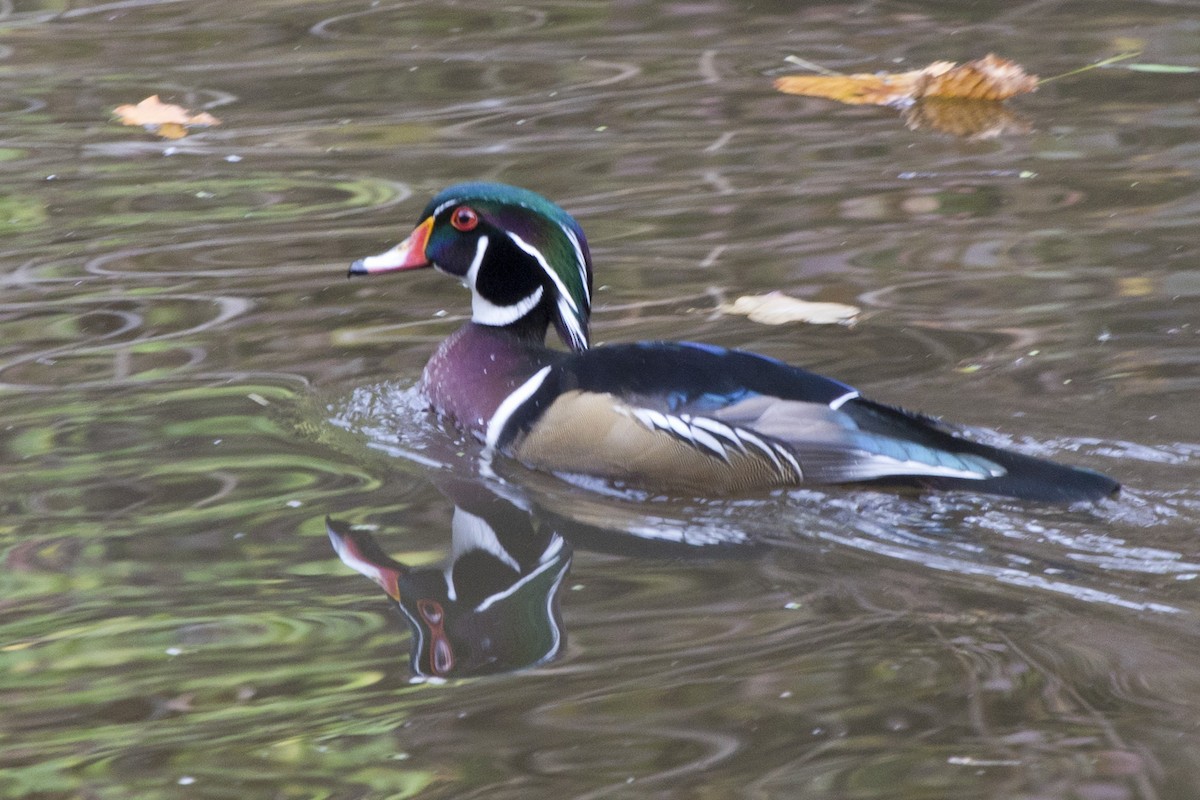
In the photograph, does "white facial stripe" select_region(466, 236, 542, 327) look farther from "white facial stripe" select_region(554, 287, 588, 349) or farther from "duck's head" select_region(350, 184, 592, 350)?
"white facial stripe" select_region(554, 287, 588, 349)

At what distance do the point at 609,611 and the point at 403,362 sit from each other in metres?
2.00

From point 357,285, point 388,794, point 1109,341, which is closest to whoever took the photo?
point 388,794

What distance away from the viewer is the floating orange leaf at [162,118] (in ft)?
26.9

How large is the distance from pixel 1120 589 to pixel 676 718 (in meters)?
1.12

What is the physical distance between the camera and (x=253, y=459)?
4875mm

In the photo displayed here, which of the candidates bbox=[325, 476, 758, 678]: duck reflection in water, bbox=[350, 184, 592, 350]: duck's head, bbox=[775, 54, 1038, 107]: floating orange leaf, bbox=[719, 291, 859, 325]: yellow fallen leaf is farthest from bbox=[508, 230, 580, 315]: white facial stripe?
bbox=[775, 54, 1038, 107]: floating orange leaf

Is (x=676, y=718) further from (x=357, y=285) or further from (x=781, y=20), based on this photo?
(x=781, y=20)

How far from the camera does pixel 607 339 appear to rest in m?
5.66

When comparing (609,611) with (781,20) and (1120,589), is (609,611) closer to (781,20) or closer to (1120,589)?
(1120,589)

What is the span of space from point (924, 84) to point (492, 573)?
4767 mm

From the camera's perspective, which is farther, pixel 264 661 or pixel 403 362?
pixel 403 362

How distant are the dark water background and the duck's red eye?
562 mm

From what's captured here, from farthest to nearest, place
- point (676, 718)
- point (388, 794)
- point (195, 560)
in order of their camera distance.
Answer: point (195, 560), point (676, 718), point (388, 794)

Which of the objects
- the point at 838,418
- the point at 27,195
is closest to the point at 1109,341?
the point at 838,418
